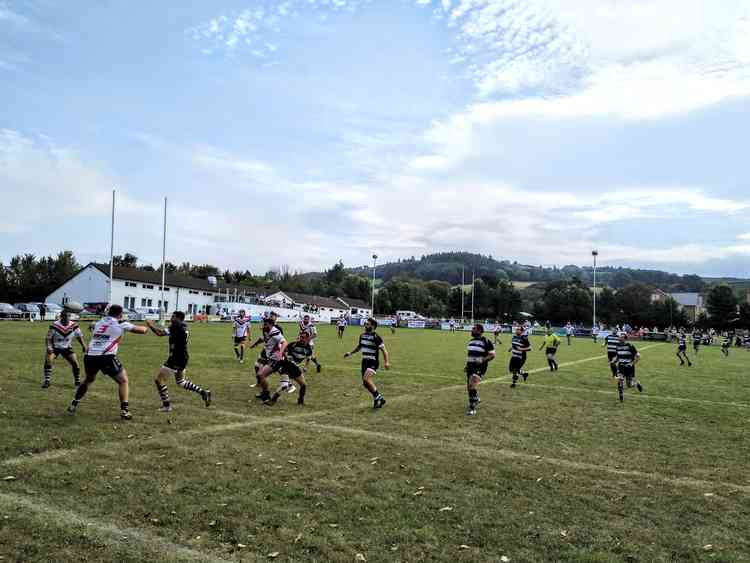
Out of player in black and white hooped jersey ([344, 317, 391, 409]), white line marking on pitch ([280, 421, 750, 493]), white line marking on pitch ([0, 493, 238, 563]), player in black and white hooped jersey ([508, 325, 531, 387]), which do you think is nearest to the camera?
white line marking on pitch ([0, 493, 238, 563])

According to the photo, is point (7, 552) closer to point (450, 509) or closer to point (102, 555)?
point (102, 555)

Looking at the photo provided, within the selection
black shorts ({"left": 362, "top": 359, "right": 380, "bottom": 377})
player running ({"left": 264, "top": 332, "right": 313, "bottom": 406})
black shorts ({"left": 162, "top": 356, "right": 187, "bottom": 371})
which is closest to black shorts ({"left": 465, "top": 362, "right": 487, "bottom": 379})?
black shorts ({"left": 362, "top": 359, "right": 380, "bottom": 377})

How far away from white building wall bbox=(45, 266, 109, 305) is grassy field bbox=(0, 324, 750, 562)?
66.5 m

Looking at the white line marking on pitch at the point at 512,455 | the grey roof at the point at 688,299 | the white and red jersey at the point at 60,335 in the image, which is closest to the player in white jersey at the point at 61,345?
the white and red jersey at the point at 60,335

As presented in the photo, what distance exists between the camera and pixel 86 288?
77188mm

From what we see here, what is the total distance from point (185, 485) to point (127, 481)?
2.45 ft

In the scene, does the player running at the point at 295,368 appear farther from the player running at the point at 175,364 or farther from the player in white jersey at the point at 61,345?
the player in white jersey at the point at 61,345

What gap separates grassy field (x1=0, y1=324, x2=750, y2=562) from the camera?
5.69 m

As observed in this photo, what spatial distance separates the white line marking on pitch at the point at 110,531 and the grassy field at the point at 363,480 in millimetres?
25

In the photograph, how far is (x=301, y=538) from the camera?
576cm

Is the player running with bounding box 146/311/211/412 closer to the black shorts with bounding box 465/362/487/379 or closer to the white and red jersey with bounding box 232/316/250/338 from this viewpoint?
the black shorts with bounding box 465/362/487/379

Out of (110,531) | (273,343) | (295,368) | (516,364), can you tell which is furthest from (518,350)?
(110,531)

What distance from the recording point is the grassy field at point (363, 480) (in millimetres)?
5691

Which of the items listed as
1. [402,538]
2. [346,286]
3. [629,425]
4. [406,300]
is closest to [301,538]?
[402,538]
